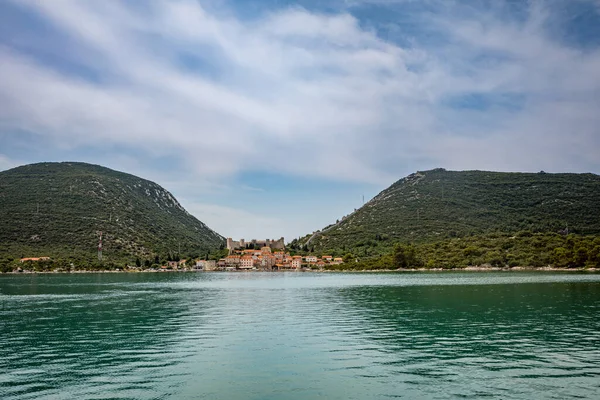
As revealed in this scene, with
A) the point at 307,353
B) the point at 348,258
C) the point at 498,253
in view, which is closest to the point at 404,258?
the point at 498,253

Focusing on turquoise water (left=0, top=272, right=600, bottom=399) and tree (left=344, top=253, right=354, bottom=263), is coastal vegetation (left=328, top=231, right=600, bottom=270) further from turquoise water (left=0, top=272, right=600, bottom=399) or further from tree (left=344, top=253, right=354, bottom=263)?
turquoise water (left=0, top=272, right=600, bottom=399)

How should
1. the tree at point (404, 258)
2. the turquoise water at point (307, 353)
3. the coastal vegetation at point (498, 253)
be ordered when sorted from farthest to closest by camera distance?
1. the tree at point (404, 258)
2. the coastal vegetation at point (498, 253)
3. the turquoise water at point (307, 353)

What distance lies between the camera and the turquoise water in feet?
61.4

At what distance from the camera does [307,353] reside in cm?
2567

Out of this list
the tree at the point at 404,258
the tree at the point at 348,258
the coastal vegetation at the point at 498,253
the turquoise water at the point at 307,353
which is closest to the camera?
the turquoise water at the point at 307,353

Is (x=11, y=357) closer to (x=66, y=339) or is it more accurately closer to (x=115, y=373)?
(x=66, y=339)

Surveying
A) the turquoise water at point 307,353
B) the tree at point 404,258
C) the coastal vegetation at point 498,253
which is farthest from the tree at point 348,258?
the turquoise water at point 307,353

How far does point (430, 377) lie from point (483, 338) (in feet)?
35.9

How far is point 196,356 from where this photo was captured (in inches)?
1001

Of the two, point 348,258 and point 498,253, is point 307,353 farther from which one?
point 348,258

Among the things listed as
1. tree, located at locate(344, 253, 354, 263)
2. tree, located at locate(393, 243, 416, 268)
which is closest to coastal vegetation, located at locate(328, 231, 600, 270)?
tree, located at locate(393, 243, 416, 268)

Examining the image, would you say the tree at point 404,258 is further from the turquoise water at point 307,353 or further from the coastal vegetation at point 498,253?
the turquoise water at point 307,353

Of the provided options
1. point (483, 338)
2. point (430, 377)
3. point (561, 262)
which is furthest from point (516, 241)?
point (430, 377)

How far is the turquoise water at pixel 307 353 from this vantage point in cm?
1870
